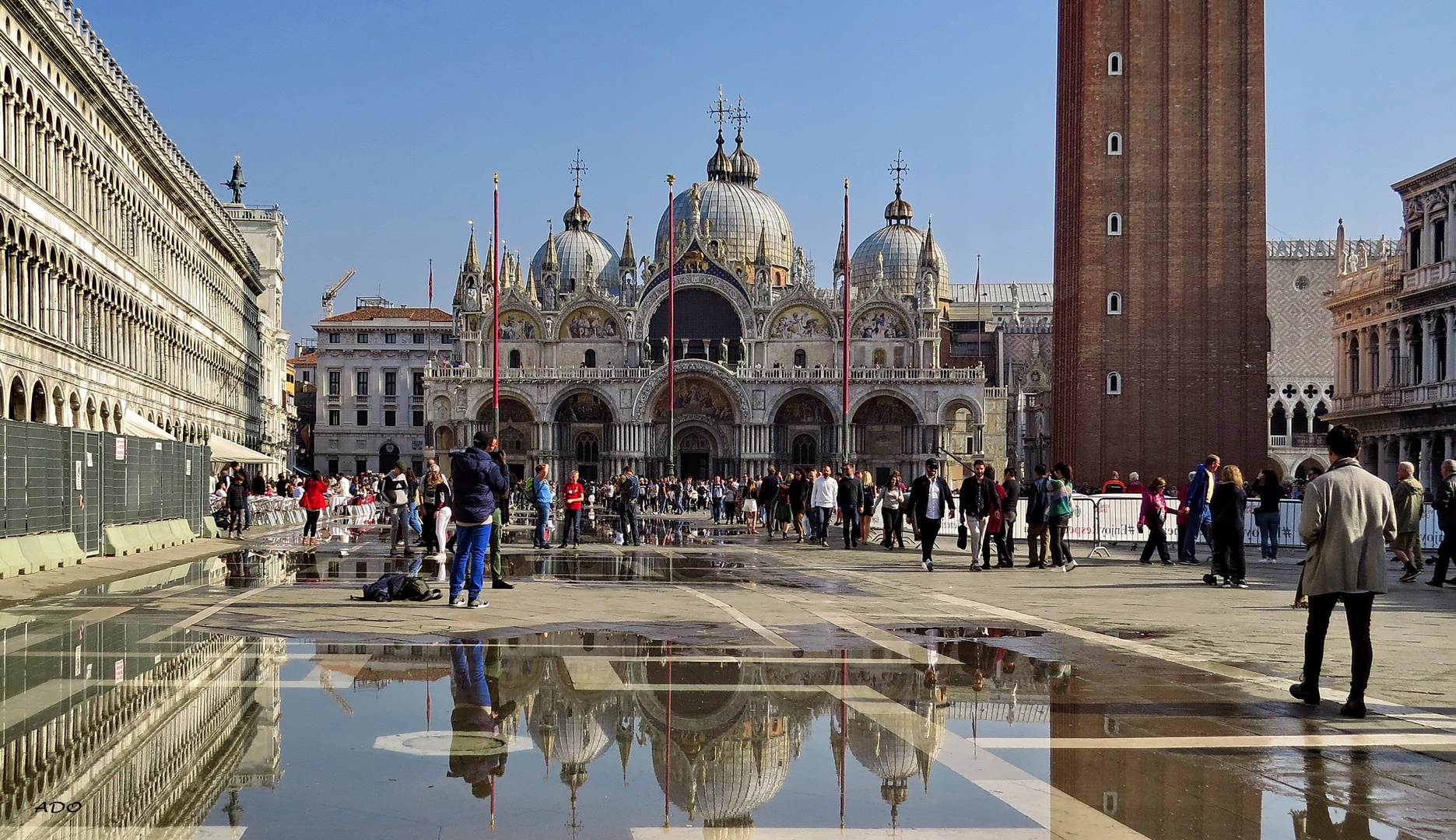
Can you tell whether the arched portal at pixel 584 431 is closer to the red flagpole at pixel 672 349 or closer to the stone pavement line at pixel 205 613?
the red flagpole at pixel 672 349

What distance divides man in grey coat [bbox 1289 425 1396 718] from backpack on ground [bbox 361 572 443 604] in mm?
7785

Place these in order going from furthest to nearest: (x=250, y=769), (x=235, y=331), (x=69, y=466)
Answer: (x=235, y=331)
(x=69, y=466)
(x=250, y=769)

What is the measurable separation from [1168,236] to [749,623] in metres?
39.1

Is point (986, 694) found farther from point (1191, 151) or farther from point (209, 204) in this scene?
point (209, 204)

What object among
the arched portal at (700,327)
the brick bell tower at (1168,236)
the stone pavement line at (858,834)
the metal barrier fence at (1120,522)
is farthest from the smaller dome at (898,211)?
the stone pavement line at (858,834)

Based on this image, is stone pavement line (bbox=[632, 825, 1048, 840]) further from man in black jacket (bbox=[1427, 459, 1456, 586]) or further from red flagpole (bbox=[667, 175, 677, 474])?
red flagpole (bbox=[667, 175, 677, 474])

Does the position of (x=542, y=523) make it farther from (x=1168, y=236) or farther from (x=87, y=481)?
(x=1168, y=236)

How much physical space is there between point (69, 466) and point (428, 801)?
1507cm

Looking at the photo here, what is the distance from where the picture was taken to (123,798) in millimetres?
5391

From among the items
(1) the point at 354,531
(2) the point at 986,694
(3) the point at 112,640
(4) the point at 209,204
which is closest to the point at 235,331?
(4) the point at 209,204

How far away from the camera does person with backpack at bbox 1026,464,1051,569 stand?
20359 millimetres

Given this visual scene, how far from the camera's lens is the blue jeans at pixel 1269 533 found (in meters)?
22.2

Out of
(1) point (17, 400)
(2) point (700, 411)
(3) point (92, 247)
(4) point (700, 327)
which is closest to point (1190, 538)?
(1) point (17, 400)

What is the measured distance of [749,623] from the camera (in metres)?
11.9
